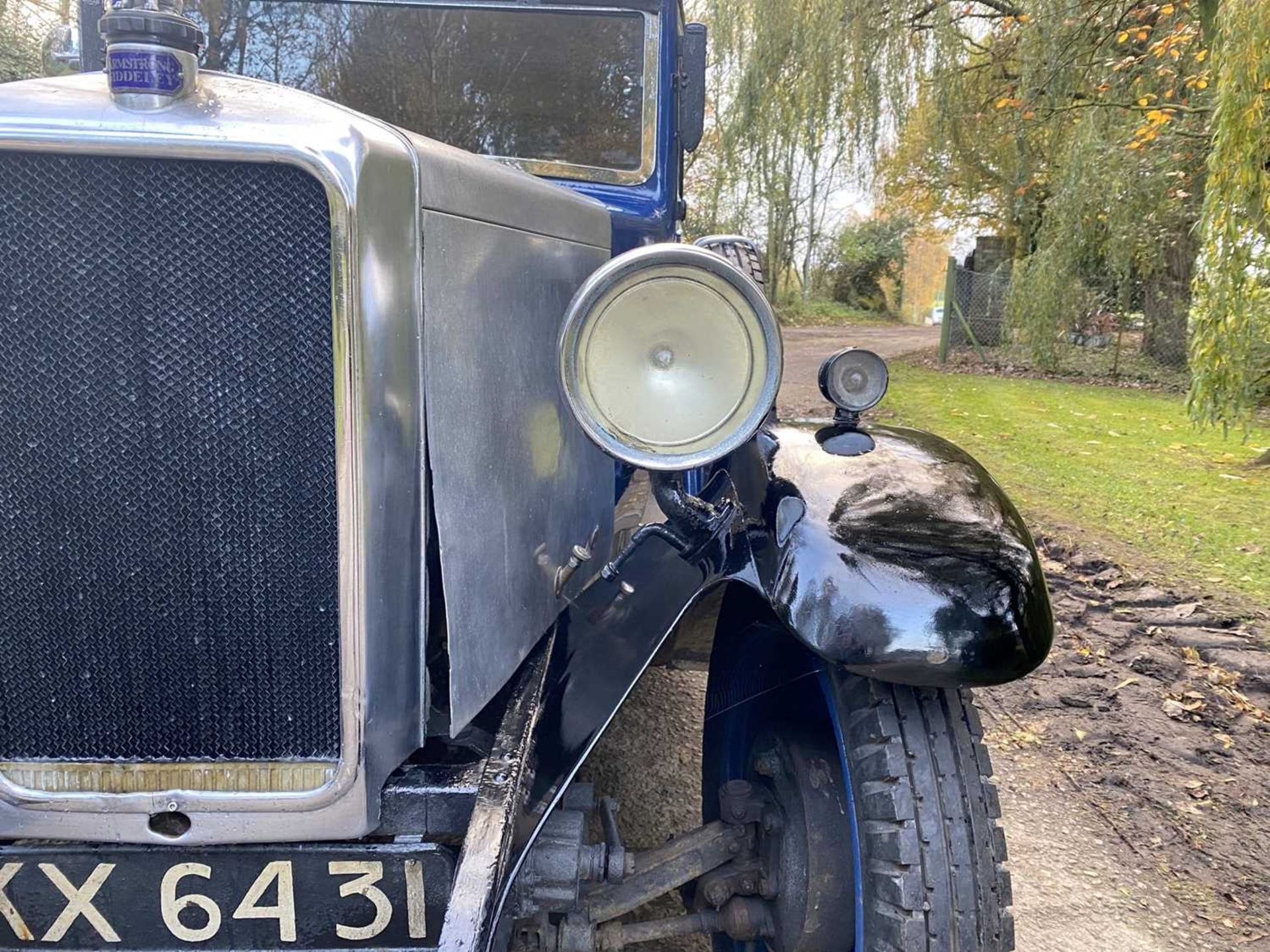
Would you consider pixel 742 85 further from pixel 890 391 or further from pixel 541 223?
pixel 541 223

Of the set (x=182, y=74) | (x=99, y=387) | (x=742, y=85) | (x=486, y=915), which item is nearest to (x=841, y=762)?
(x=486, y=915)

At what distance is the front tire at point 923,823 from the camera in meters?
1.67

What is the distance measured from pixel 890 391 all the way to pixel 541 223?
10.4m

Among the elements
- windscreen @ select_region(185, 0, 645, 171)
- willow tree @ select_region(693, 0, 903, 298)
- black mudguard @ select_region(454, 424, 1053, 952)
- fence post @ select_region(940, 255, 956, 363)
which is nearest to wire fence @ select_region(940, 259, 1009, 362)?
fence post @ select_region(940, 255, 956, 363)

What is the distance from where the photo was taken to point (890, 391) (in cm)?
1182

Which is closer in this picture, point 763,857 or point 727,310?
point 727,310

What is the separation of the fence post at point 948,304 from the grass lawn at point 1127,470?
10.7 feet

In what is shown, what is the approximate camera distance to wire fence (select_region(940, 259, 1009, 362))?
15.1 meters

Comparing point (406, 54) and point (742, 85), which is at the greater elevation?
point (742, 85)

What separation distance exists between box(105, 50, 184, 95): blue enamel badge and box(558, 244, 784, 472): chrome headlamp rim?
2.20ft

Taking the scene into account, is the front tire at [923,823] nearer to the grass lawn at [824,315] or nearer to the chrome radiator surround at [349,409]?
the chrome radiator surround at [349,409]

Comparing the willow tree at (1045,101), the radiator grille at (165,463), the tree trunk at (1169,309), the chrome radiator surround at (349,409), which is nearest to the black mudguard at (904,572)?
the chrome radiator surround at (349,409)

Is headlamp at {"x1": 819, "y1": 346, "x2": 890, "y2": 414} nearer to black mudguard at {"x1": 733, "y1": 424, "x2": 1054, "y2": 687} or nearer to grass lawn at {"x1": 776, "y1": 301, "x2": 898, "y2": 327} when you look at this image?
black mudguard at {"x1": 733, "y1": 424, "x2": 1054, "y2": 687}

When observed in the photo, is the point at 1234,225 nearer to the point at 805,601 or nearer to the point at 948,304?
the point at 805,601
